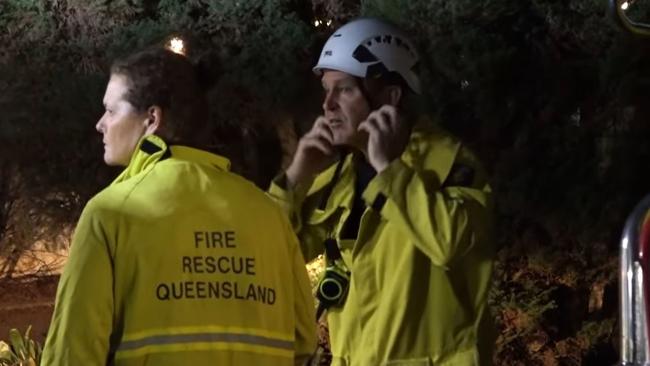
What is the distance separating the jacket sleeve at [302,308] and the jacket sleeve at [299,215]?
19.4 inches

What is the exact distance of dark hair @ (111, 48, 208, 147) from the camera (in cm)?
273

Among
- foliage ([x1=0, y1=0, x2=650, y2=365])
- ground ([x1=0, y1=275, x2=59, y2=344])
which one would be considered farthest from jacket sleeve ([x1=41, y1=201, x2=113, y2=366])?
ground ([x1=0, y1=275, x2=59, y2=344])

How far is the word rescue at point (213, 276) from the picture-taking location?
2.62 m

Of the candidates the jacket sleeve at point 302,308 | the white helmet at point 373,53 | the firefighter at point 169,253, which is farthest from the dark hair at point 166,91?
the white helmet at point 373,53

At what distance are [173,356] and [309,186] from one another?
3.60 ft

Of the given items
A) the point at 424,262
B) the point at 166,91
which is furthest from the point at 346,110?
the point at 166,91

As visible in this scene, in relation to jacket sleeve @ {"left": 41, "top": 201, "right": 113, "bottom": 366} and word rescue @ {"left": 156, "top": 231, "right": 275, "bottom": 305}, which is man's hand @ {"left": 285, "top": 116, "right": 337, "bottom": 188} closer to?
word rescue @ {"left": 156, "top": 231, "right": 275, "bottom": 305}

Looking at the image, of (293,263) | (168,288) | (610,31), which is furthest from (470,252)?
(610,31)

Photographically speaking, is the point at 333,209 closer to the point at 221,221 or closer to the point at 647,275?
the point at 221,221

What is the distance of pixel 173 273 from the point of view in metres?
2.61

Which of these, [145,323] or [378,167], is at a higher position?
[378,167]

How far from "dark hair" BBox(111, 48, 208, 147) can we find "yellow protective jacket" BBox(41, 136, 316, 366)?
0.05 metres

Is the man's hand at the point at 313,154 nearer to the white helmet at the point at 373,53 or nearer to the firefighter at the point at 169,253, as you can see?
the white helmet at the point at 373,53

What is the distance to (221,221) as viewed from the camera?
2719 millimetres
